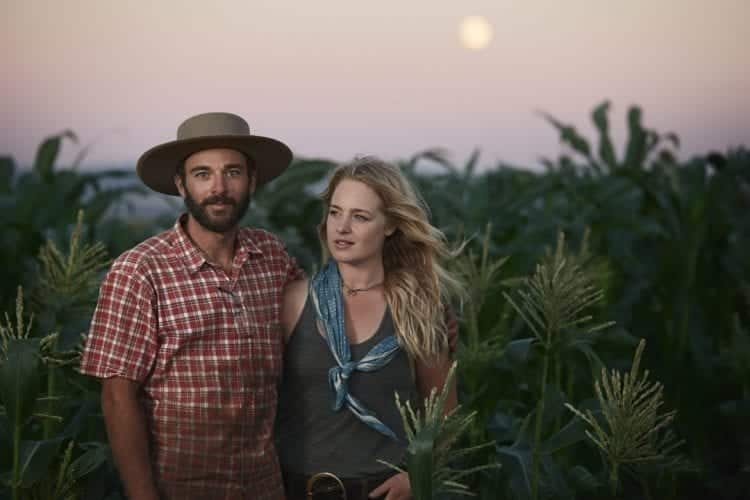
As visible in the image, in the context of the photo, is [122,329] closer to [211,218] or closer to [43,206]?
[211,218]

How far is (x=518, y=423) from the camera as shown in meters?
3.58

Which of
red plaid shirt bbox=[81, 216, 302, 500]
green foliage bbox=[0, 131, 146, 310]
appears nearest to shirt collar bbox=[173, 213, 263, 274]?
red plaid shirt bbox=[81, 216, 302, 500]

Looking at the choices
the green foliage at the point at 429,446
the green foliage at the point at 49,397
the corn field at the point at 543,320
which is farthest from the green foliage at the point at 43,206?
the green foliage at the point at 429,446

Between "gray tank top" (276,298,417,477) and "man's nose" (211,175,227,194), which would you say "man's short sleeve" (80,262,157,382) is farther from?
"gray tank top" (276,298,417,477)

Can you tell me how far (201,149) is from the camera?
2.61 metres

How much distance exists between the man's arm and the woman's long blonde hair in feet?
2.37

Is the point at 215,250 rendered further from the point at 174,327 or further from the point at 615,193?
the point at 615,193

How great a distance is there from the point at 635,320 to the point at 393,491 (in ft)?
11.9

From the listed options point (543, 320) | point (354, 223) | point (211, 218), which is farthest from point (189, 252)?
point (543, 320)

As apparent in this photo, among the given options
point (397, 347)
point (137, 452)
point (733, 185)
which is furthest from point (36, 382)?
point (733, 185)

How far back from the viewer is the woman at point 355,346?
2.69 metres

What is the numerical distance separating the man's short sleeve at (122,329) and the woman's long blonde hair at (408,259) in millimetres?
634

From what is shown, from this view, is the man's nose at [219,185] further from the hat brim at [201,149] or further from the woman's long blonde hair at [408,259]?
the woman's long blonde hair at [408,259]

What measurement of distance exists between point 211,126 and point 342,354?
68 centimetres
